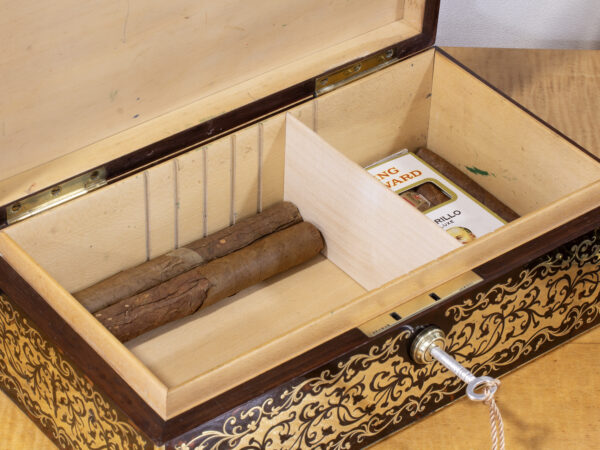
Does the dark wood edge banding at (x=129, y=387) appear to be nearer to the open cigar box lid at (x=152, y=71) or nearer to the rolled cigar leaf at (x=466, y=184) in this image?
the open cigar box lid at (x=152, y=71)

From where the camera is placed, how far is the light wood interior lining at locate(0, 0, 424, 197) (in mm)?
1562

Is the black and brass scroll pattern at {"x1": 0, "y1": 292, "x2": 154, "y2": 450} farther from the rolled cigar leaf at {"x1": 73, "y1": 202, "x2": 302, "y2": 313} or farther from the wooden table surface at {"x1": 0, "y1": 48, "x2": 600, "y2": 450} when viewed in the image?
the rolled cigar leaf at {"x1": 73, "y1": 202, "x2": 302, "y2": 313}

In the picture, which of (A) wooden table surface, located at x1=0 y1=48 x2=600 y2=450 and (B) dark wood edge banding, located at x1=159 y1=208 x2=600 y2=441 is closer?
(B) dark wood edge banding, located at x1=159 y1=208 x2=600 y2=441

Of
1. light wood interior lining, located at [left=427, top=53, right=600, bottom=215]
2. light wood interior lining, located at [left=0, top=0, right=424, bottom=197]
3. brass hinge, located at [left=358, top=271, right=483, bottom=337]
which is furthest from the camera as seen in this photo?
light wood interior lining, located at [left=427, top=53, right=600, bottom=215]

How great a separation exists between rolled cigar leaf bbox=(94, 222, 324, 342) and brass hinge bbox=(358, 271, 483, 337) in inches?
15.8

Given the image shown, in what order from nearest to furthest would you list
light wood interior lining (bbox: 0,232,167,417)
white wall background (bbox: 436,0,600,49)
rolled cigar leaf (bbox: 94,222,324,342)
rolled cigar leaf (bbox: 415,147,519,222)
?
light wood interior lining (bbox: 0,232,167,417)
rolled cigar leaf (bbox: 94,222,324,342)
rolled cigar leaf (bbox: 415,147,519,222)
white wall background (bbox: 436,0,600,49)

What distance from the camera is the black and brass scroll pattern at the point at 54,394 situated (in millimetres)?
1386

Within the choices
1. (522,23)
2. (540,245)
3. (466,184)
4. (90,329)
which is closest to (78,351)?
(90,329)

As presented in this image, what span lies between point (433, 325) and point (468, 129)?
633mm

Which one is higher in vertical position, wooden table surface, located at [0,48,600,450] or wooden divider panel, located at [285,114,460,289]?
wooden divider panel, located at [285,114,460,289]

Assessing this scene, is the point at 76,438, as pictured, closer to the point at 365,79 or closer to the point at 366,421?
the point at 366,421

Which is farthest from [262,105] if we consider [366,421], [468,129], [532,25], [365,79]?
[532,25]

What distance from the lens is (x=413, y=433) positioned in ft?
5.32

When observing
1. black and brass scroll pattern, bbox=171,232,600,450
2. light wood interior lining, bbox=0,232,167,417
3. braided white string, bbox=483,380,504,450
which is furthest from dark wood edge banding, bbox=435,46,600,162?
light wood interior lining, bbox=0,232,167,417
